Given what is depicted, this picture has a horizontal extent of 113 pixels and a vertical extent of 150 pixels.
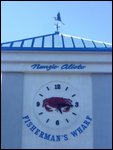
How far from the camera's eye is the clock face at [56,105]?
1179 cm

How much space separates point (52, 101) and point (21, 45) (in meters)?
2.42

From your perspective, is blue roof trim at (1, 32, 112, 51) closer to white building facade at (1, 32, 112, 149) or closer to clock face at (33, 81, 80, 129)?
white building facade at (1, 32, 112, 149)

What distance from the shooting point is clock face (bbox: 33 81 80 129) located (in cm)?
1179

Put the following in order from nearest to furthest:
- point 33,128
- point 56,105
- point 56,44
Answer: point 33,128 → point 56,105 → point 56,44

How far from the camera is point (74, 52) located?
39.4 ft

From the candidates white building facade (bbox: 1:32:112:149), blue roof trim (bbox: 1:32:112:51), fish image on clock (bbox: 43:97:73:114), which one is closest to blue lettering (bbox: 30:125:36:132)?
white building facade (bbox: 1:32:112:149)

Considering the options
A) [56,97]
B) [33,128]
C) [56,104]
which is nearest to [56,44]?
[56,97]

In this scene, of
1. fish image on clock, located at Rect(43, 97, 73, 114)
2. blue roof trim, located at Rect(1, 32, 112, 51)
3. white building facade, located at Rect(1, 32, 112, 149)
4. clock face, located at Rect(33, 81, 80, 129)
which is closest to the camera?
white building facade, located at Rect(1, 32, 112, 149)

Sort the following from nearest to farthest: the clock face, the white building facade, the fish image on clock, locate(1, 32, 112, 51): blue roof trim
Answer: the white building facade, the clock face, the fish image on clock, locate(1, 32, 112, 51): blue roof trim

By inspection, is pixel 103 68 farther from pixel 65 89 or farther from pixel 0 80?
pixel 0 80

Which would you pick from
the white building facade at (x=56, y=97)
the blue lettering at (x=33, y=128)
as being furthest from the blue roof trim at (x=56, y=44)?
the blue lettering at (x=33, y=128)

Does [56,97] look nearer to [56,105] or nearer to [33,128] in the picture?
[56,105]

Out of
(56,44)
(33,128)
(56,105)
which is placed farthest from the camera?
(56,44)

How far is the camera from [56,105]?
39.0 feet
